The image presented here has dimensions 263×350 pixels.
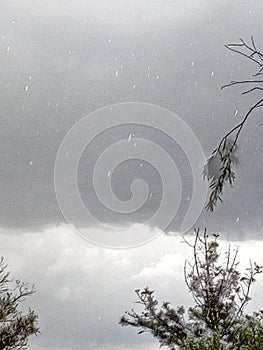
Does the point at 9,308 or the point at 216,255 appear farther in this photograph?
the point at 9,308

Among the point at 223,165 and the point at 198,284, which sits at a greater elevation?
the point at 198,284

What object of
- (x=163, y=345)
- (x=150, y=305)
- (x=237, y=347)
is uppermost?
(x=150, y=305)

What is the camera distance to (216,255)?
17188 millimetres

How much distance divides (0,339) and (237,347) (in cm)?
1197

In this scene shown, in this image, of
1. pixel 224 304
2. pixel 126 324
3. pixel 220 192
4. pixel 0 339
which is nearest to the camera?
pixel 220 192

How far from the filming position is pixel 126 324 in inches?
695

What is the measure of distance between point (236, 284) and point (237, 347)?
8.62 meters

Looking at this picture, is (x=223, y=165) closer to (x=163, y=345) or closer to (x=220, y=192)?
(x=220, y=192)

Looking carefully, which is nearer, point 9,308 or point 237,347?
point 237,347

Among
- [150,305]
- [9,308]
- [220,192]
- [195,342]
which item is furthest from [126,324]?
[220,192]

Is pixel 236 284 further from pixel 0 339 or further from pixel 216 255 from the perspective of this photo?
pixel 0 339

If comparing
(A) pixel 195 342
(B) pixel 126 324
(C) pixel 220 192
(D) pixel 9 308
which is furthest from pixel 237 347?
(D) pixel 9 308

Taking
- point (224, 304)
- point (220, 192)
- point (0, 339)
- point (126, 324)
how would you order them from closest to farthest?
1. point (220, 192)
2. point (224, 304)
3. point (126, 324)
4. point (0, 339)

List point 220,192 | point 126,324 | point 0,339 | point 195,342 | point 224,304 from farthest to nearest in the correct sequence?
point 0,339 → point 126,324 → point 224,304 → point 195,342 → point 220,192
